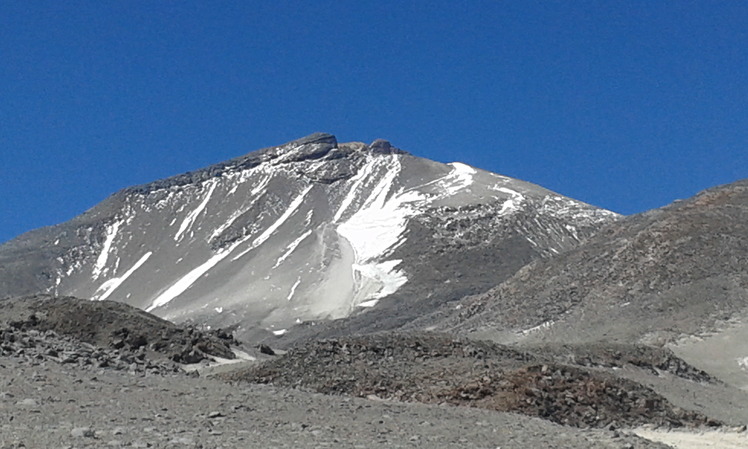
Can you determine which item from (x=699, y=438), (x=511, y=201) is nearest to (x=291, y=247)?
(x=511, y=201)

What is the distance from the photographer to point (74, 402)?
14.0 meters

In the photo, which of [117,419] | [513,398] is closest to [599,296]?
[513,398]

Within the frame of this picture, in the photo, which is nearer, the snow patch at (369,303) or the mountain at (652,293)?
the mountain at (652,293)

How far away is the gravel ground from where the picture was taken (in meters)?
12.0

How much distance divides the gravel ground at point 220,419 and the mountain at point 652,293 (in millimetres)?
24726

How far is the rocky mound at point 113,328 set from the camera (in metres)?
31.9

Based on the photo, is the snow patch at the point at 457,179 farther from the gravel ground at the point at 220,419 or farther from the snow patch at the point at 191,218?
the gravel ground at the point at 220,419

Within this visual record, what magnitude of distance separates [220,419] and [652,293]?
128 ft

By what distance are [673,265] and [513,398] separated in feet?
114

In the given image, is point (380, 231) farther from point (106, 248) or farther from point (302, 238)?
point (106, 248)

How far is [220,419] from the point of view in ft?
43.9

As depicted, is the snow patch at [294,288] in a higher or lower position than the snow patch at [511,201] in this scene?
lower

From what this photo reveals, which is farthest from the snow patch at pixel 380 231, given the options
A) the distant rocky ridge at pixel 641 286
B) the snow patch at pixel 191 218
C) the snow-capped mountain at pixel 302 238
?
the distant rocky ridge at pixel 641 286

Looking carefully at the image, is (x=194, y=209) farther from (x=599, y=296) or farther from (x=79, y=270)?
(x=599, y=296)
